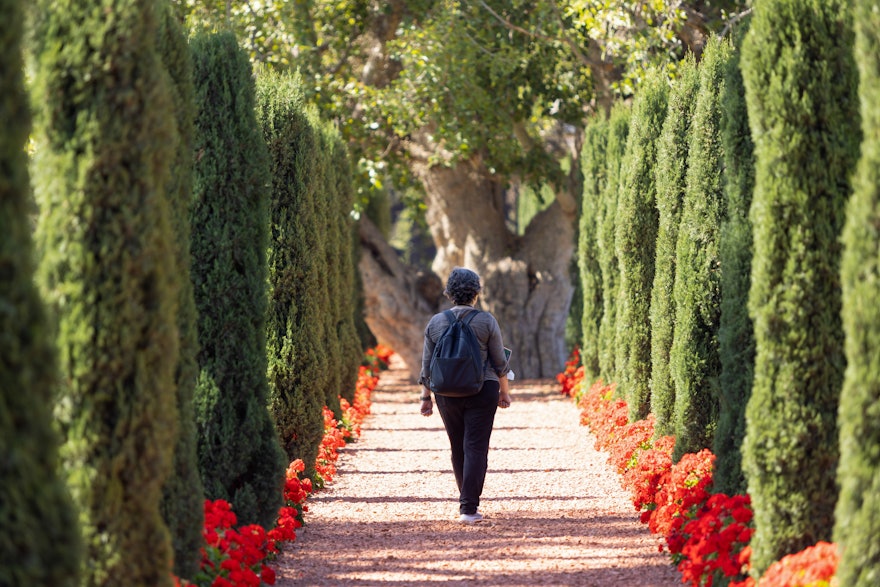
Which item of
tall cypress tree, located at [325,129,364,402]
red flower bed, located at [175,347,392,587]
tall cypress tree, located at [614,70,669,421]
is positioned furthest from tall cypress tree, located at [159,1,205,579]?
tall cypress tree, located at [325,129,364,402]

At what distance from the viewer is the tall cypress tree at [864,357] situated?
14.5ft

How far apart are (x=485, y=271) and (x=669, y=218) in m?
10.5

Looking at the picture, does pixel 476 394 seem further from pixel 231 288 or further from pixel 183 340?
pixel 183 340

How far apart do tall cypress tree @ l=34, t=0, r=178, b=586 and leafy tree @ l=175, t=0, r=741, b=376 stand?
29.5 ft

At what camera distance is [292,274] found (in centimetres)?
960

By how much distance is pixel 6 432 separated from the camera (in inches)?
145

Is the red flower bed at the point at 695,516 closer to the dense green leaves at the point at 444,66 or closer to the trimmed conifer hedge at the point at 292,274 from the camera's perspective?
the trimmed conifer hedge at the point at 292,274

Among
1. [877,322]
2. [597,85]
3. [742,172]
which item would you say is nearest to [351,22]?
[597,85]

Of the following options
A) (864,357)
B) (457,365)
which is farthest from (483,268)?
(864,357)

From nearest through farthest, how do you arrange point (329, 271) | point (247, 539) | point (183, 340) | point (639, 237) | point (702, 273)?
point (183, 340), point (247, 539), point (702, 273), point (639, 237), point (329, 271)

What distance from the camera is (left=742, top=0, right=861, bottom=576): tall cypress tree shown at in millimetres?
5418

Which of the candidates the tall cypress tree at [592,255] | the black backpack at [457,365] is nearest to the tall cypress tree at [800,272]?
the black backpack at [457,365]

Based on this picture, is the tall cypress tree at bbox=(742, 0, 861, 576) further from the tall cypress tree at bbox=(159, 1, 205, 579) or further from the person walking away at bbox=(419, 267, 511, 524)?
the tall cypress tree at bbox=(159, 1, 205, 579)

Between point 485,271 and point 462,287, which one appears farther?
point 485,271
